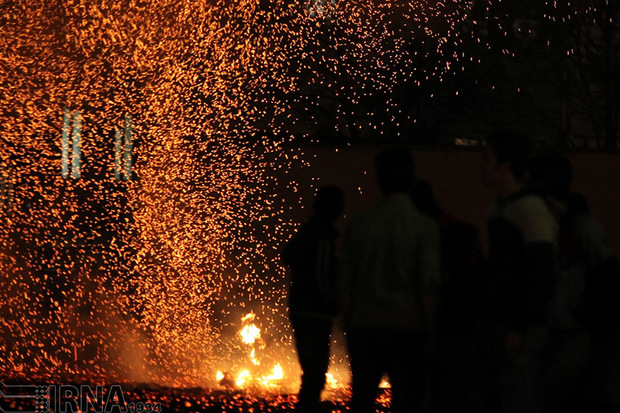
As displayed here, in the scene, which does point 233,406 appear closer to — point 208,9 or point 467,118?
point 208,9

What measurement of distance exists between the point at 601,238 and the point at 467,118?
11.8m

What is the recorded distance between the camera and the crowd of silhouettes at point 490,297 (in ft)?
14.7

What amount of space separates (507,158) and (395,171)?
57cm

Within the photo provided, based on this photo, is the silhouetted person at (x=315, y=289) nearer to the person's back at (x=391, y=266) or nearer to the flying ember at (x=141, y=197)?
the person's back at (x=391, y=266)

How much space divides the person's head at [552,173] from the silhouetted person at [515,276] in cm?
34

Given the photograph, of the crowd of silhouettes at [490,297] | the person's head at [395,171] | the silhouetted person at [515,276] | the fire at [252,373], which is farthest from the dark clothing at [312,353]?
the fire at [252,373]

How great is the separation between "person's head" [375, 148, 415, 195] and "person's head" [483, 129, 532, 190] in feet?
1.45

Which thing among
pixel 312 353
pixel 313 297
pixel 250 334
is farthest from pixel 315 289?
pixel 250 334

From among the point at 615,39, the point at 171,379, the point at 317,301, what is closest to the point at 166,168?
the point at 171,379

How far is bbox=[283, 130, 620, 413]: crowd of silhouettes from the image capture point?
14.7 ft

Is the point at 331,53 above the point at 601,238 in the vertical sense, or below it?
above

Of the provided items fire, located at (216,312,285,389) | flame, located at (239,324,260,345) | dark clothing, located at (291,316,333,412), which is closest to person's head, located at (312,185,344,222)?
dark clothing, located at (291,316,333,412)

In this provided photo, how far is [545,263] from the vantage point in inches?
176

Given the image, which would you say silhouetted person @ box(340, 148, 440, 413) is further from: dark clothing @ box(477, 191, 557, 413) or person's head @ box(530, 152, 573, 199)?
person's head @ box(530, 152, 573, 199)
